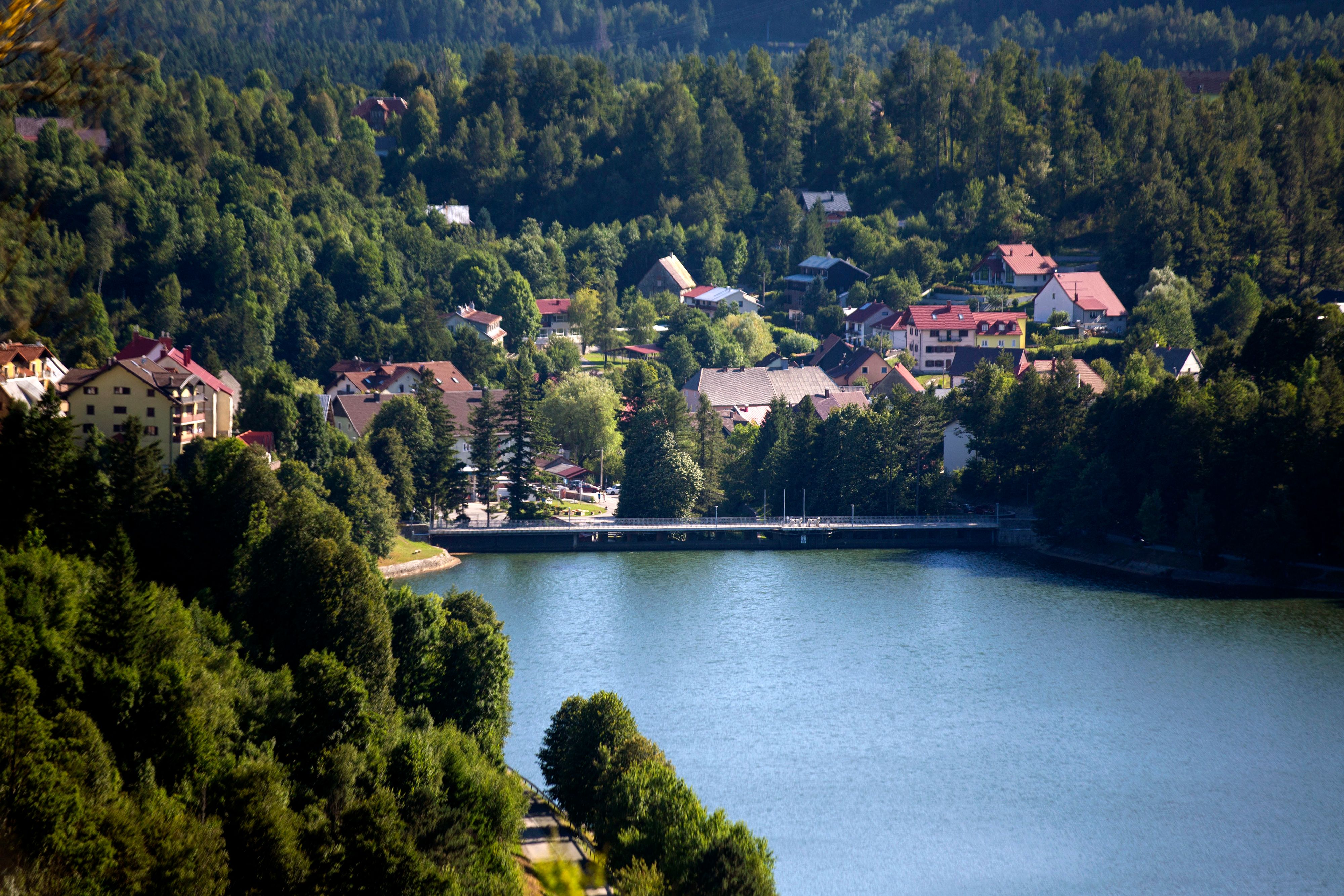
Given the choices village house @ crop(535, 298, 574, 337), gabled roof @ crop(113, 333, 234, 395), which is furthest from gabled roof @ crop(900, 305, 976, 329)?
gabled roof @ crop(113, 333, 234, 395)

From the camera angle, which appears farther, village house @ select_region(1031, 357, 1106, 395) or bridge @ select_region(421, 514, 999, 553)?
village house @ select_region(1031, 357, 1106, 395)

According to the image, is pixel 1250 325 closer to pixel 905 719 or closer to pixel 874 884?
pixel 905 719

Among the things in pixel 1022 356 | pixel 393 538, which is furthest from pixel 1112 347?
pixel 393 538

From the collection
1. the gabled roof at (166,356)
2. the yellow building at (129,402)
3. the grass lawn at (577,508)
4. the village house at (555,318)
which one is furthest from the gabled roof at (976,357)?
the yellow building at (129,402)

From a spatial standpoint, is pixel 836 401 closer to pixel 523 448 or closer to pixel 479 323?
pixel 523 448

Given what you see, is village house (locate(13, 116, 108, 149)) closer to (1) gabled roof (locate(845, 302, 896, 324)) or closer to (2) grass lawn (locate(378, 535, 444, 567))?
(2) grass lawn (locate(378, 535, 444, 567))

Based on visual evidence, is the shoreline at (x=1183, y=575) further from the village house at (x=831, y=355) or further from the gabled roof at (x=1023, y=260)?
the gabled roof at (x=1023, y=260)
